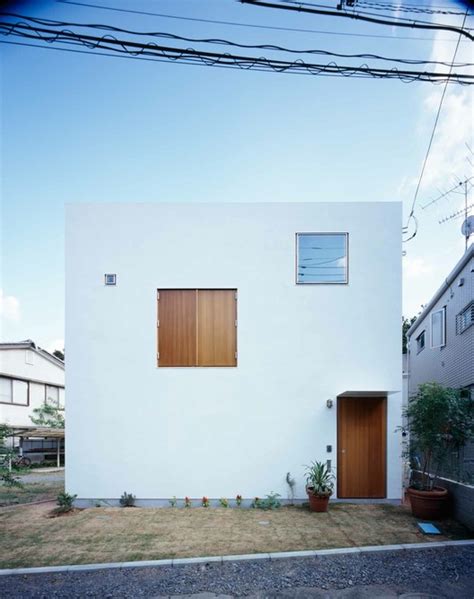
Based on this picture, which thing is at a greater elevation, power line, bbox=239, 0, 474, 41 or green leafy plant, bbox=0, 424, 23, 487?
power line, bbox=239, 0, 474, 41

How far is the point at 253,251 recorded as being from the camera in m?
7.70

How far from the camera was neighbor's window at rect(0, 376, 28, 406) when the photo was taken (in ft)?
55.2

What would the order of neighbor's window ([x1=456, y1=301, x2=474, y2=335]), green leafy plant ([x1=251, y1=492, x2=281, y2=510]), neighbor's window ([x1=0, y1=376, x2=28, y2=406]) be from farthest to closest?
neighbor's window ([x1=0, y1=376, x2=28, y2=406]) → neighbor's window ([x1=456, y1=301, x2=474, y2=335]) → green leafy plant ([x1=251, y1=492, x2=281, y2=510])

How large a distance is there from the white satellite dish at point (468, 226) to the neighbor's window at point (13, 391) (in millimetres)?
18130

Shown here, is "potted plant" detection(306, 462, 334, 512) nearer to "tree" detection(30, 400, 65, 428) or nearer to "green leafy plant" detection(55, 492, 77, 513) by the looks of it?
"green leafy plant" detection(55, 492, 77, 513)

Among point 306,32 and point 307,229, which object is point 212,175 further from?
point 306,32

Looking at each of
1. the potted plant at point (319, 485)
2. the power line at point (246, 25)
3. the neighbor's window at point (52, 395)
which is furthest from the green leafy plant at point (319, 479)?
the neighbor's window at point (52, 395)

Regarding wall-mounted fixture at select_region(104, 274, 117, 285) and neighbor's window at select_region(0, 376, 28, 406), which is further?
neighbor's window at select_region(0, 376, 28, 406)

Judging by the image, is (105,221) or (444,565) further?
(105,221)

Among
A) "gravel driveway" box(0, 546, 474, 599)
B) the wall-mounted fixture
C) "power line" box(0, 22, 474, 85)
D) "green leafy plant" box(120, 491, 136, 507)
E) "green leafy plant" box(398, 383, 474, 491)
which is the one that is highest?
"power line" box(0, 22, 474, 85)

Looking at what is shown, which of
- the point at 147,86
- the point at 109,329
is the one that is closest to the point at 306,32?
the point at 147,86

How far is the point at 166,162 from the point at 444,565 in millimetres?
9025

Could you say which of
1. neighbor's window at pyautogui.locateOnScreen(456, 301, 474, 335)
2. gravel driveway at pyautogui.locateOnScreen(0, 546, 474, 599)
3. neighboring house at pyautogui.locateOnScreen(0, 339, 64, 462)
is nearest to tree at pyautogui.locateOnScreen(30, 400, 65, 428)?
neighboring house at pyautogui.locateOnScreen(0, 339, 64, 462)

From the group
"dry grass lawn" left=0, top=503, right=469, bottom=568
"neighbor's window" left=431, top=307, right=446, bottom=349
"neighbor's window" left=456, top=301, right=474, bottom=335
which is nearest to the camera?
"dry grass lawn" left=0, top=503, right=469, bottom=568
